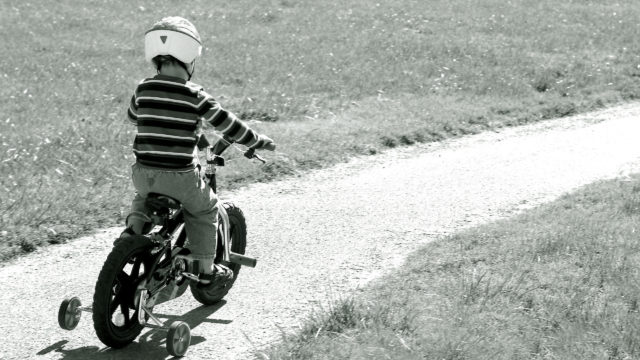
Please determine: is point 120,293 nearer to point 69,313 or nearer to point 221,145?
point 69,313

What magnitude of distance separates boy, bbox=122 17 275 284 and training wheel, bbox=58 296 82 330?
0.58 m

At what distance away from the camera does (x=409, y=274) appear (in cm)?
728

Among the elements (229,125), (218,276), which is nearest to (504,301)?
(218,276)

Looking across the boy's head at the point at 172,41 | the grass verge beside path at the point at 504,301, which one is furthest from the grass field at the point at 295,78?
the grass verge beside path at the point at 504,301

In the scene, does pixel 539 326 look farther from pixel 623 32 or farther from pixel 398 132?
pixel 623 32

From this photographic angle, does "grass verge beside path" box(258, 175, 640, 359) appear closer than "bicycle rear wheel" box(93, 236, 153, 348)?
No

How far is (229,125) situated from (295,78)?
10065 millimetres

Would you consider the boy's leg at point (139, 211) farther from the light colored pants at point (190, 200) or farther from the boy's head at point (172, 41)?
the boy's head at point (172, 41)

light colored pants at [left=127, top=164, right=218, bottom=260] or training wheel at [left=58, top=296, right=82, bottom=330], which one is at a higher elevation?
light colored pants at [left=127, top=164, right=218, bottom=260]

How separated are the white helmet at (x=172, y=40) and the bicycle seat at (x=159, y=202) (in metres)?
0.87

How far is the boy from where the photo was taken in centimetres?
550

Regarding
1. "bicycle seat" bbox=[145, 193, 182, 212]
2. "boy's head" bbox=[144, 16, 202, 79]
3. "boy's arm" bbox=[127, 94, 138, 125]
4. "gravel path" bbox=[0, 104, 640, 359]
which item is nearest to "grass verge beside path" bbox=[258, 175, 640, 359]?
"gravel path" bbox=[0, 104, 640, 359]

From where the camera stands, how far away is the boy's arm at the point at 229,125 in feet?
18.5

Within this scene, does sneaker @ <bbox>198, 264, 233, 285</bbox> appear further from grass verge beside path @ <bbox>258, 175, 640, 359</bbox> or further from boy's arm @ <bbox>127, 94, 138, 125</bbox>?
boy's arm @ <bbox>127, 94, 138, 125</bbox>
